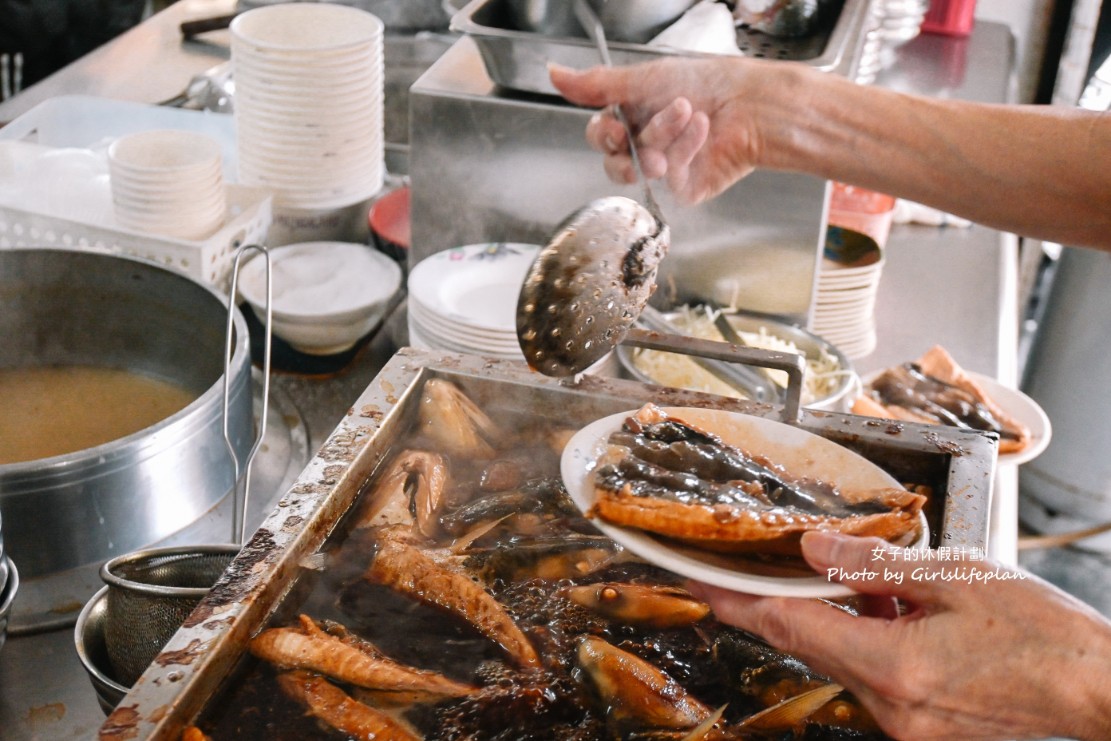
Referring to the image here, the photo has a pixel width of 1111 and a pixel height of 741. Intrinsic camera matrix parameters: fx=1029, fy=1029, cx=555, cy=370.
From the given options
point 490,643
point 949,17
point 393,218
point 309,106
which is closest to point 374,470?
point 490,643

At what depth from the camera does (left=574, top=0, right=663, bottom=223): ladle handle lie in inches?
69.0

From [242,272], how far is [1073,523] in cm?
316

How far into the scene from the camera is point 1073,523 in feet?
12.6

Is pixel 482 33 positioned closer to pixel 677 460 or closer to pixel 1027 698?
pixel 677 460

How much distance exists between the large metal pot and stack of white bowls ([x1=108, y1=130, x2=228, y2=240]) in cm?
24

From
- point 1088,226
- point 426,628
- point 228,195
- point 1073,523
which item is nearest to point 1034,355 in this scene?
point 1073,523

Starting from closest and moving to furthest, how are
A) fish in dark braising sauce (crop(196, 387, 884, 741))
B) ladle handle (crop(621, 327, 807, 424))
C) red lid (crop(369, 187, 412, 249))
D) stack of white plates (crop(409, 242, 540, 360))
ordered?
fish in dark braising sauce (crop(196, 387, 884, 741)) < ladle handle (crop(621, 327, 807, 424)) < stack of white plates (crop(409, 242, 540, 360)) < red lid (crop(369, 187, 412, 249))

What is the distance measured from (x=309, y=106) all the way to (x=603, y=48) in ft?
2.40

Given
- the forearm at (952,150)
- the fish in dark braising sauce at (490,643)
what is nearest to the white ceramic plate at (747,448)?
the fish in dark braising sauce at (490,643)

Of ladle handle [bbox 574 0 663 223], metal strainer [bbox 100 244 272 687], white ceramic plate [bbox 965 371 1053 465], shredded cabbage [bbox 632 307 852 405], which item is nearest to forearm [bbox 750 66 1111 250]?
ladle handle [bbox 574 0 663 223]

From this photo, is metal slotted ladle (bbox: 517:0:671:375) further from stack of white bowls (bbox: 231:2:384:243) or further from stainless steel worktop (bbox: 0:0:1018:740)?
stack of white bowls (bbox: 231:2:384:243)

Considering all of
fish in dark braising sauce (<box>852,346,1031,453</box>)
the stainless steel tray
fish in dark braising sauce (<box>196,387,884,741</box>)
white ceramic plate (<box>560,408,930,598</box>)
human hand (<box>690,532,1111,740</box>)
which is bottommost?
fish in dark braising sauce (<box>852,346,1031,453</box>)

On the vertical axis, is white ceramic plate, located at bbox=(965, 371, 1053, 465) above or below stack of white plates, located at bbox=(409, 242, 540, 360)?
below

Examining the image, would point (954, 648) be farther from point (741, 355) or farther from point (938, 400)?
point (938, 400)
